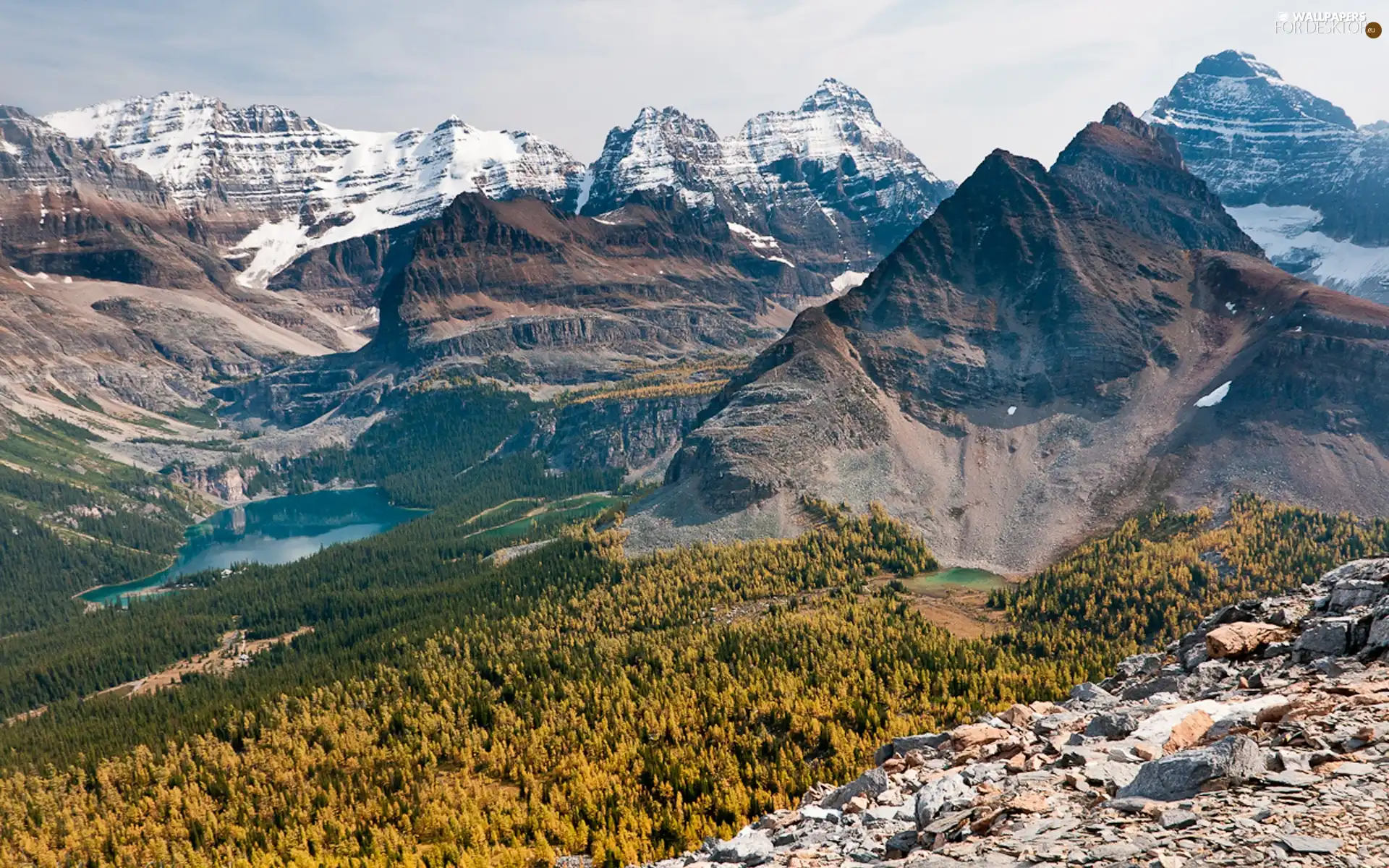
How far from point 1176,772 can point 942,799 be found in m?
10.6

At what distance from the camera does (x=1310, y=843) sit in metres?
26.4

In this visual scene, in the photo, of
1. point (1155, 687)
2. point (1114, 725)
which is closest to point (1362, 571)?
point (1155, 687)

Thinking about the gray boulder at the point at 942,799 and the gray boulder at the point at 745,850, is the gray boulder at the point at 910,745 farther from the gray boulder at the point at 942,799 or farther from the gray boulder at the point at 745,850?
the gray boulder at the point at 942,799

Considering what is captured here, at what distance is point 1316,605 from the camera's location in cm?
5269

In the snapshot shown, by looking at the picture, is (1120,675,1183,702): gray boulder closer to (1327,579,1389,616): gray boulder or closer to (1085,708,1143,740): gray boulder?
(1085,708,1143,740): gray boulder

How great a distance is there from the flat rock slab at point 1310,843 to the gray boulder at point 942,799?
13.0 meters

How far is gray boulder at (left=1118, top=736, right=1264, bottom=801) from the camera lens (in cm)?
3147

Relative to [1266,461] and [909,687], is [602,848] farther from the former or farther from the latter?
[1266,461]

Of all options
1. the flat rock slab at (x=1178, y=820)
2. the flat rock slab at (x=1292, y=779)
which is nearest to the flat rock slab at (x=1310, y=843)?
the flat rock slab at (x=1178, y=820)

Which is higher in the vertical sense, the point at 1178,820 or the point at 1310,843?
the point at 1310,843

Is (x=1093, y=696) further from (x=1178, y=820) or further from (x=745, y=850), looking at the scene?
(x=1178, y=820)

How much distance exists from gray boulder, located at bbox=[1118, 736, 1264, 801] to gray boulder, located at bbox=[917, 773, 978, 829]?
7.56 metres

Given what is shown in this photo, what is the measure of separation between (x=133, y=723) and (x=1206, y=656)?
488 ft

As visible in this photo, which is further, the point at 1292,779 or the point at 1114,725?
the point at 1114,725
